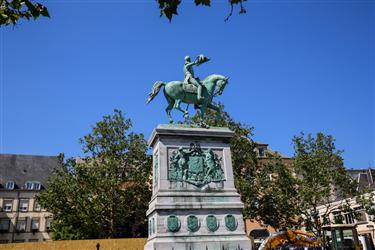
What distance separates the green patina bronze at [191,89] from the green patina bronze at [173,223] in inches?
182

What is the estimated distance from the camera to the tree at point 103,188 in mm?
31328

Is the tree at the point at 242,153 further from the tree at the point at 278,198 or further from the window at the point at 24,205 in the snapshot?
the window at the point at 24,205

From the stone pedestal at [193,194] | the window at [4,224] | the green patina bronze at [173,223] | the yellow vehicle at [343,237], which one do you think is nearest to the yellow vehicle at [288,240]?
the yellow vehicle at [343,237]

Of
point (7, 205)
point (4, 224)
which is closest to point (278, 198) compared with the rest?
point (4, 224)

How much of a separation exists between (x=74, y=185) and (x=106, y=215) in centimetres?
412

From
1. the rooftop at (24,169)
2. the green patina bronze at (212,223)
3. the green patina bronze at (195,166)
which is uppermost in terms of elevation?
the rooftop at (24,169)

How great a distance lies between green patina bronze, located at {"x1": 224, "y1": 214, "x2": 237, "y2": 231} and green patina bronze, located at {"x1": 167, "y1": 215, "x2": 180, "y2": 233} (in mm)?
2064

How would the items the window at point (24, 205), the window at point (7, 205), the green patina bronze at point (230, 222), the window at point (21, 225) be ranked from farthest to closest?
the window at point (24, 205) < the window at point (7, 205) < the window at point (21, 225) < the green patina bronze at point (230, 222)

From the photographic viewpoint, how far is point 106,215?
32094 millimetres

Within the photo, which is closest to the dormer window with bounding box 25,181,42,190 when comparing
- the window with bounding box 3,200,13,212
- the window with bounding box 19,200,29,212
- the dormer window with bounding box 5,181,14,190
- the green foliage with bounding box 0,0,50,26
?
the dormer window with bounding box 5,181,14,190

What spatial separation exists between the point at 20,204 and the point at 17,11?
177 feet

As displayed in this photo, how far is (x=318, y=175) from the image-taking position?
29922 millimetres

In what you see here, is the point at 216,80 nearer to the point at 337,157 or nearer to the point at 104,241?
the point at 104,241

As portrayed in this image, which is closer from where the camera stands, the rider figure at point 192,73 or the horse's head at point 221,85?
the rider figure at point 192,73
